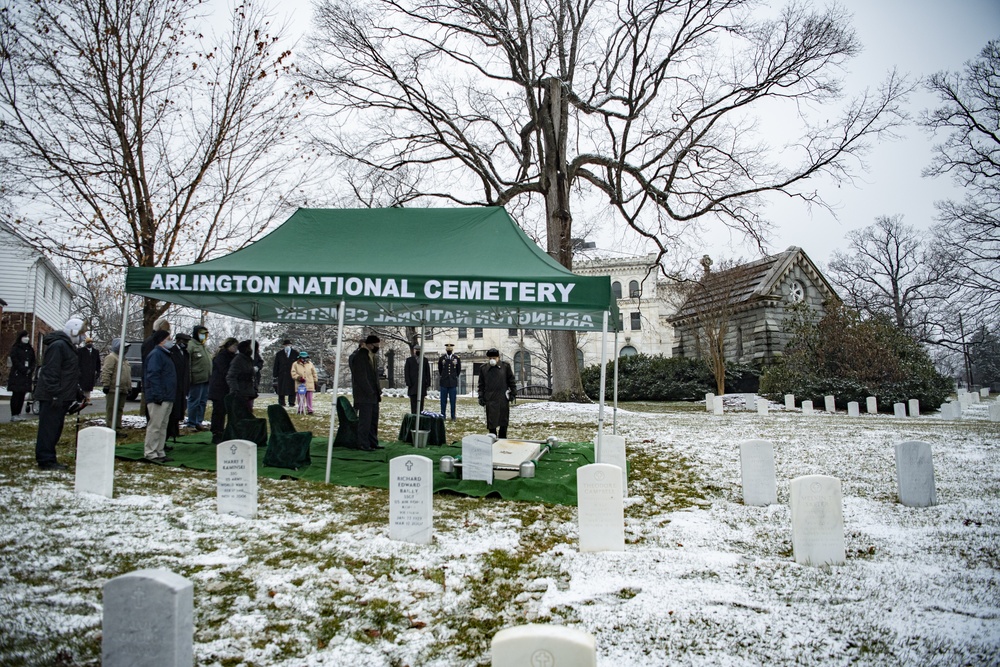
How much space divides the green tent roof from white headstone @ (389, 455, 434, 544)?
2.59 m

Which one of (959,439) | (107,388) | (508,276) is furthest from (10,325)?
(959,439)

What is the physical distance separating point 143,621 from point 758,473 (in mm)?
6239

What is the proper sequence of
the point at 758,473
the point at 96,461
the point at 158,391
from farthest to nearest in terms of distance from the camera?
the point at 158,391
the point at 758,473
the point at 96,461

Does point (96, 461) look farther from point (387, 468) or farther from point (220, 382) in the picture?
point (220, 382)

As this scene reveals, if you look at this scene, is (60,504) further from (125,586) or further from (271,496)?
(125,586)

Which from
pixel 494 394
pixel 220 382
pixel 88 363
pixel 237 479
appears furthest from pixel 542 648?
pixel 88 363

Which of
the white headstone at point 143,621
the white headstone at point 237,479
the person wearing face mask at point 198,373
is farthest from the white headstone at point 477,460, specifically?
the person wearing face mask at point 198,373

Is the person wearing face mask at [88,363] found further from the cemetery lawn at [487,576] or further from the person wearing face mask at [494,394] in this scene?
the person wearing face mask at [494,394]

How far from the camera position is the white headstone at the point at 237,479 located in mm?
5652

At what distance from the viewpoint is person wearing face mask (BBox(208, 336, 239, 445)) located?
32.9ft

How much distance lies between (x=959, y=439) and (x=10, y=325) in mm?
37116

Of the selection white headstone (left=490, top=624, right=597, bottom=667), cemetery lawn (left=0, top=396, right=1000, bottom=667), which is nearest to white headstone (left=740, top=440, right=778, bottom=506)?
cemetery lawn (left=0, top=396, right=1000, bottom=667)

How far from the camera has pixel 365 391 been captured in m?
9.54

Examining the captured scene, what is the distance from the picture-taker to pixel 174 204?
1186 cm
